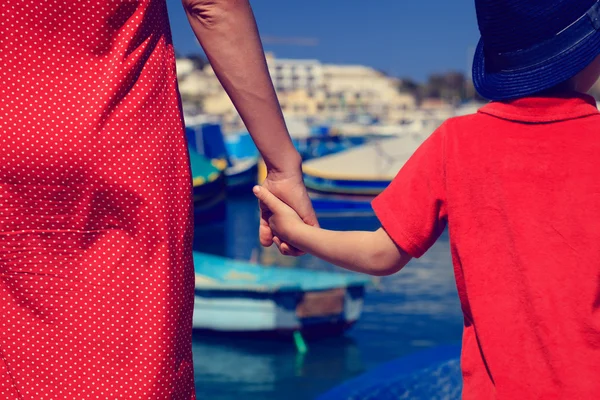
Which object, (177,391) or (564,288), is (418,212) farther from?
(177,391)

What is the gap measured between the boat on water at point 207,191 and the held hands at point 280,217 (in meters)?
16.5

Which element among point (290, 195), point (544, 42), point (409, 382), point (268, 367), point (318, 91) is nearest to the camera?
point (544, 42)

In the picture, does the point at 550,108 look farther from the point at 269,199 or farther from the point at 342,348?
the point at 342,348

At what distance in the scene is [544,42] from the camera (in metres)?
1.30

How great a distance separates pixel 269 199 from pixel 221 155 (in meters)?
25.6

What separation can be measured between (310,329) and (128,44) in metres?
8.24

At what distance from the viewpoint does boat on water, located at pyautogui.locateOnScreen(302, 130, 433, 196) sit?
1856 centimetres

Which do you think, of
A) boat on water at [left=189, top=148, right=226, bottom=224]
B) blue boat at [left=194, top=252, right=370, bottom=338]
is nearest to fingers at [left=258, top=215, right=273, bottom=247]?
blue boat at [left=194, top=252, right=370, bottom=338]

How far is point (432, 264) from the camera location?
45.4ft

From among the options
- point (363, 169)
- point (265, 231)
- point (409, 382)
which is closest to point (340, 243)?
point (265, 231)

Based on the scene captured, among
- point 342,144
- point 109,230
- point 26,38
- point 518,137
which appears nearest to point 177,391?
point 109,230

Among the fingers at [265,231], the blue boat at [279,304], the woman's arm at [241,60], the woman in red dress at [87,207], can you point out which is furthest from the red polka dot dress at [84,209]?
the blue boat at [279,304]

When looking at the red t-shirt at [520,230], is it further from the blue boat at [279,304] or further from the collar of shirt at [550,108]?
the blue boat at [279,304]

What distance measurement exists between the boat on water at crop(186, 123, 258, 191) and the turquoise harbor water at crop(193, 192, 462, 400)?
11728 mm
